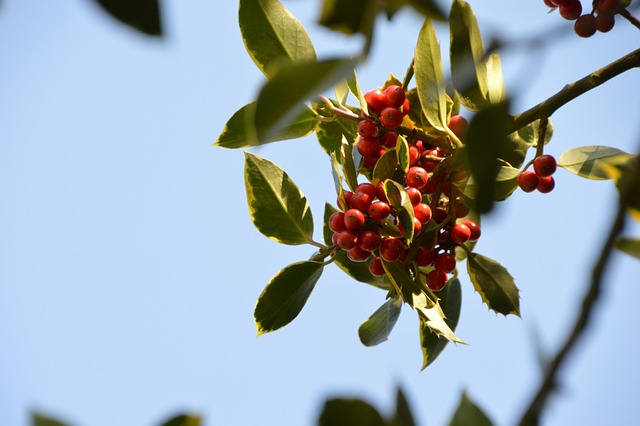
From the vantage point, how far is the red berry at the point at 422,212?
1085 millimetres

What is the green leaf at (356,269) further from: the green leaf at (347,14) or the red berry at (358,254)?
the green leaf at (347,14)

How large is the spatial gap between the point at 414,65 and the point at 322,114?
0.72 feet

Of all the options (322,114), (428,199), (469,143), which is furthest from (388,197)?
(469,143)

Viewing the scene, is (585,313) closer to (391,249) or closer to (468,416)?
(468,416)

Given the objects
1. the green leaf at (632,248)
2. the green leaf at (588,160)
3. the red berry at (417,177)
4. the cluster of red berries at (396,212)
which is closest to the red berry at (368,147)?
the cluster of red berries at (396,212)

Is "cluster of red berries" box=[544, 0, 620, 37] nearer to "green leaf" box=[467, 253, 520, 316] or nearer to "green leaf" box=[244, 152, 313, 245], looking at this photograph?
"green leaf" box=[467, 253, 520, 316]

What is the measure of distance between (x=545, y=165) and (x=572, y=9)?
1.00 feet

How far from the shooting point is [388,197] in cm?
108

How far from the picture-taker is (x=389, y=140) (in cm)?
121

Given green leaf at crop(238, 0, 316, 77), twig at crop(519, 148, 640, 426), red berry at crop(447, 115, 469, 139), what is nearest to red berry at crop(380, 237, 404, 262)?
red berry at crop(447, 115, 469, 139)

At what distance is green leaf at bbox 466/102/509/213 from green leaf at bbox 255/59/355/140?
4.2 inches

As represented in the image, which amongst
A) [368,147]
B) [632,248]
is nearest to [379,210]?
[368,147]

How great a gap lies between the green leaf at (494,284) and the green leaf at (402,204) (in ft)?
0.84

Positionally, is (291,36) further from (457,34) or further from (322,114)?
(457,34)
